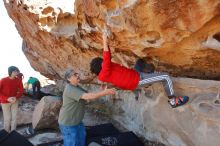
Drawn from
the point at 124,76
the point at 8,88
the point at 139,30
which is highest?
the point at 139,30

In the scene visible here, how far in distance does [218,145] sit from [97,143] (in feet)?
6.89

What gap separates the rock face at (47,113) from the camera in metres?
7.58

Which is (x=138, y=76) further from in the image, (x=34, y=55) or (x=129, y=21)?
(x=34, y=55)

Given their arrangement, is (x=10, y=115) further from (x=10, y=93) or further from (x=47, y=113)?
(x=47, y=113)

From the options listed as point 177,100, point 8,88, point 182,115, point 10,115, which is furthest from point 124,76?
point 10,115

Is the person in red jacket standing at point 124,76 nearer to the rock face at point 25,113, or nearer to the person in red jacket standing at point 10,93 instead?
the person in red jacket standing at point 10,93

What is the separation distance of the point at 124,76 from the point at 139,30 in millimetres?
711

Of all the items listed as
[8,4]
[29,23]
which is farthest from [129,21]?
[8,4]

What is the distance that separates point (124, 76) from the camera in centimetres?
532

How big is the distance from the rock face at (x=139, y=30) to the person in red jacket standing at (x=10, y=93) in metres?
1.48

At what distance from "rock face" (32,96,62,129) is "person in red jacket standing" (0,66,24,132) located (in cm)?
51

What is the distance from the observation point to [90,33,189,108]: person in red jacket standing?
5.16m

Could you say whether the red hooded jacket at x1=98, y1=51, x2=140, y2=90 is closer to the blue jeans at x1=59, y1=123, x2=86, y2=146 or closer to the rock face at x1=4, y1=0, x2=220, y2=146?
the rock face at x1=4, y1=0, x2=220, y2=146

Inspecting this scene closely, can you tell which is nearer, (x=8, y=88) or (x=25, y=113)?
(x=8, y=88)
